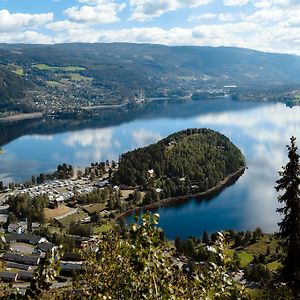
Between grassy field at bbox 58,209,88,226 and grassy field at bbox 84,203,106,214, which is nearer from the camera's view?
grassy field at bbox 58,209,88,226

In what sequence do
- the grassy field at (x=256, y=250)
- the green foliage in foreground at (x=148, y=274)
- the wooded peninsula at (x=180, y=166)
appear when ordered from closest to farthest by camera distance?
the green foliage in foreground at (x=148, y=274), the grassy field at (x=256, y=250), the wooded peninsula at (x=180, y=166)

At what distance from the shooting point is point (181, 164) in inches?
2547

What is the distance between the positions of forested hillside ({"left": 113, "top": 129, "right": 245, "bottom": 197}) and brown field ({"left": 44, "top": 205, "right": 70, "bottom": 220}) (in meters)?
11.5

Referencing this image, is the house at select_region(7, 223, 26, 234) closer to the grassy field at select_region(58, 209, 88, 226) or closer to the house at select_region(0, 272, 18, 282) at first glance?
the grassy field at select_region(58, 209, 88, 226)

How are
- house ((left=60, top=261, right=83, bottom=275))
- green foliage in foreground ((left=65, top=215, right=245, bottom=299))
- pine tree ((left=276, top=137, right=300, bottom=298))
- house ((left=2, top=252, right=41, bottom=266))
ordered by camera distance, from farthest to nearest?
house ((left=2, top=252, right=41, bottom=266)), house ((left=60, top=261, right=83, bottom=275)), pine tree ((left=276, top=137, right=300, bottom=298)), green foliage in foreground ((left=65, top=215, right=245, bottom=299))

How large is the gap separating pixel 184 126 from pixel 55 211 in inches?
2776

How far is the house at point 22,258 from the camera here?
110 feet

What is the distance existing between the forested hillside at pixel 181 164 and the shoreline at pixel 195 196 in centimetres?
66

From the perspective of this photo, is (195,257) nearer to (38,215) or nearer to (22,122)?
(38,215)

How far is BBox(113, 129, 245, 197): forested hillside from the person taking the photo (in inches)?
2336

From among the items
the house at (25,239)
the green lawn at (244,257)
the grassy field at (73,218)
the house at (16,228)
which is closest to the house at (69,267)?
the house at (25,239)

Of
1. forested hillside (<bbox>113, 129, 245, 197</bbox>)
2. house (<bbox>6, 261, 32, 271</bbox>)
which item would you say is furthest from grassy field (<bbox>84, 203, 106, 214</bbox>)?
house (<bbox>6, 261, 32, 271</bbox>)

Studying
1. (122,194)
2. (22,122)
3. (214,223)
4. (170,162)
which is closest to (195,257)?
(214,223)

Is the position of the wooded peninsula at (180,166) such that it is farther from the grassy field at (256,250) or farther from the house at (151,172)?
the grassy field at (256,250)
